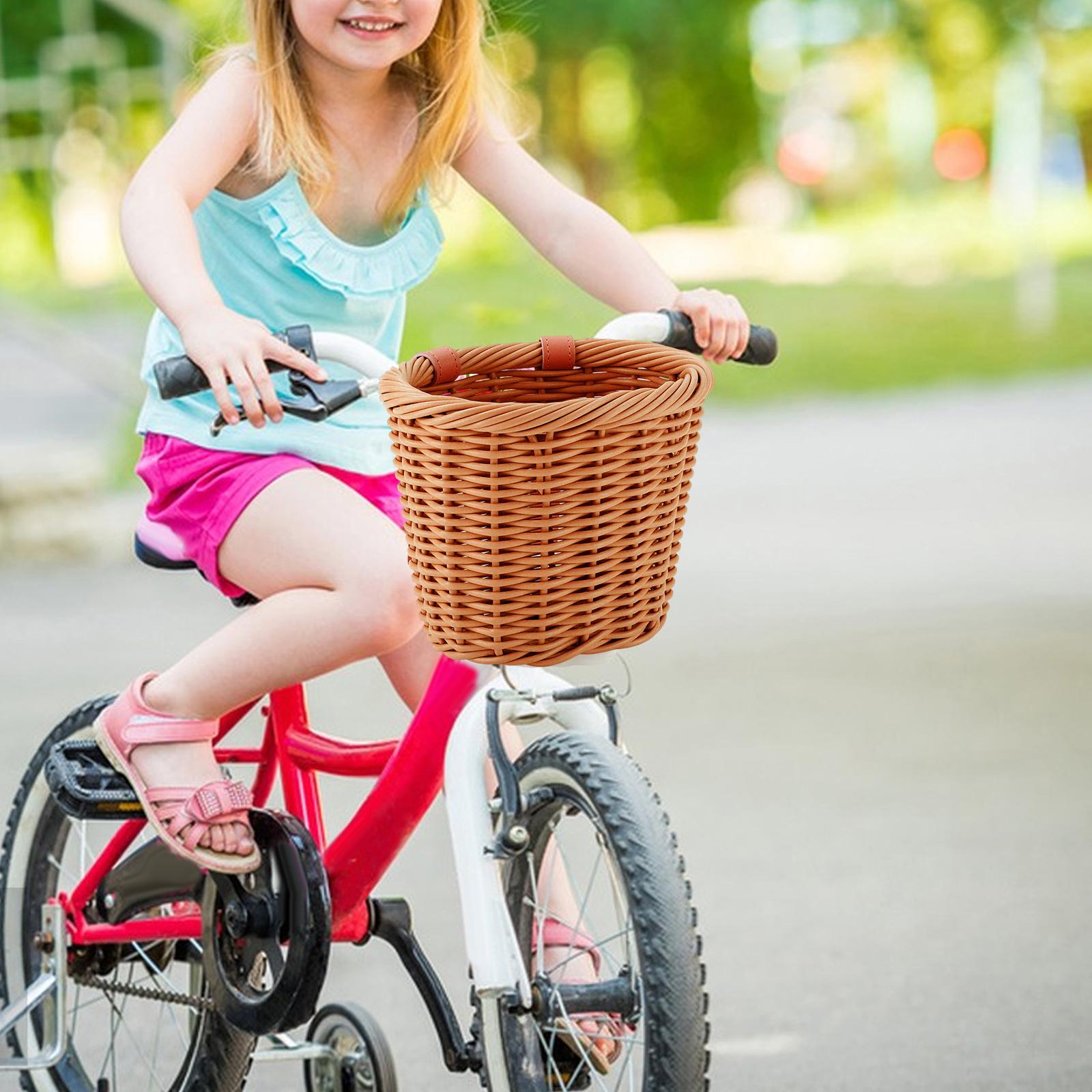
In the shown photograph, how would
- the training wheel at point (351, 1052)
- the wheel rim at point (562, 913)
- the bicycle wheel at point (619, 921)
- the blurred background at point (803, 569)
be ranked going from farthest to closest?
1. the blurred background at point (803, 569)
2. the training wheel at point (351, 1052)
3. the wheel rim at point (562, 913)
4. the bicycle wheel at point (619, 921)

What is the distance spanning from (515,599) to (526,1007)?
53 cm

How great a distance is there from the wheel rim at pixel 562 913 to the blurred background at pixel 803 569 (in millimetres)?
907

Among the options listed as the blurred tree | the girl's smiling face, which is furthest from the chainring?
the blurred tree

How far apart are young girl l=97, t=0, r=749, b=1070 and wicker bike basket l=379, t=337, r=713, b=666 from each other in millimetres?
306

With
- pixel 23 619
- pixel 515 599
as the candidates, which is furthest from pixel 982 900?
pixel 23 619

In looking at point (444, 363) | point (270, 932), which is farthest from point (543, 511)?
point (270, 932)

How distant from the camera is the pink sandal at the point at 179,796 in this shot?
2771 mm

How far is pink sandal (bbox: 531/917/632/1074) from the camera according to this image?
Answer: 257cm

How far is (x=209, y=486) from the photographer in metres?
2.77

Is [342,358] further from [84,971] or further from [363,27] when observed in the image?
[84,971]

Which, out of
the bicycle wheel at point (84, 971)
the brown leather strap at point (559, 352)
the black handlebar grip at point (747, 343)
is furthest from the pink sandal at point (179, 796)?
the black handlebar grip at point (747, 343)

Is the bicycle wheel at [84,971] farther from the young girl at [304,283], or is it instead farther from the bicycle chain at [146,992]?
the young girl at [304,283]

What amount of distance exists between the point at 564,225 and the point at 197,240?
0.49 meters

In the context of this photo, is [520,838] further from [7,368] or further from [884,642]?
[7,368]
